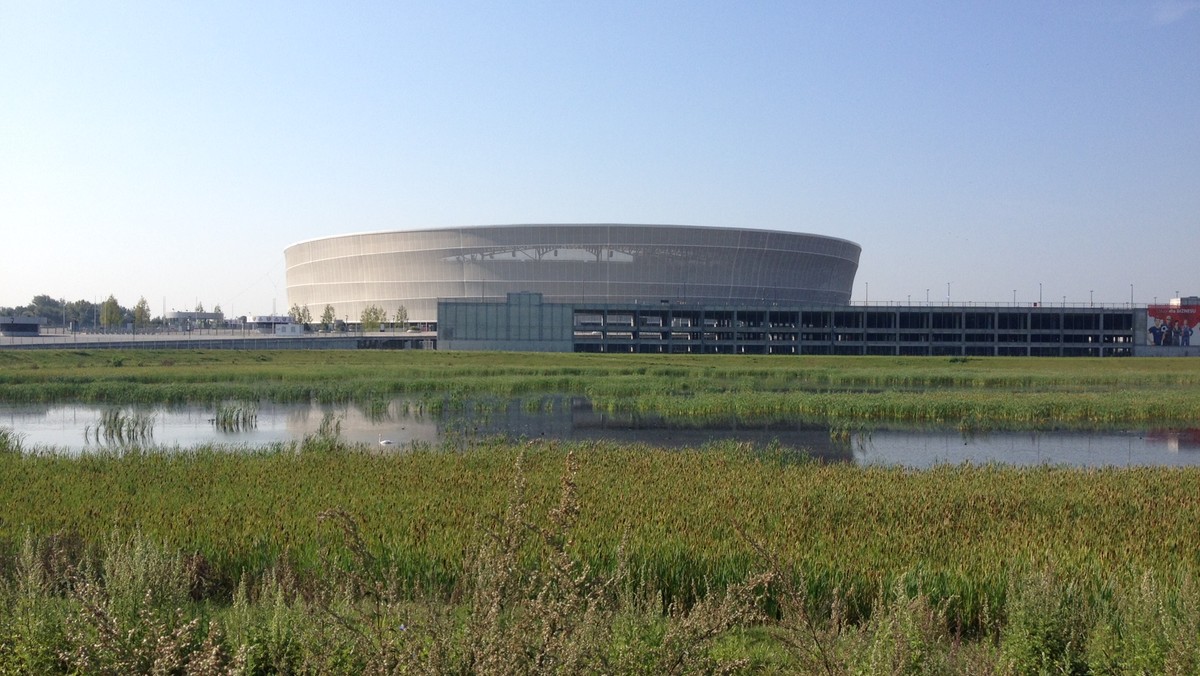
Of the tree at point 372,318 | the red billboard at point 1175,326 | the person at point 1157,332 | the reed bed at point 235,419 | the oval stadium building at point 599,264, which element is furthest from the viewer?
the tree at point 372,318

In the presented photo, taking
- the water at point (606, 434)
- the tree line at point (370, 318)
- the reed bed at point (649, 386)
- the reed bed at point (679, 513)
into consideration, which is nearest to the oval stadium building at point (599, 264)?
the tree line at point (370, 318)

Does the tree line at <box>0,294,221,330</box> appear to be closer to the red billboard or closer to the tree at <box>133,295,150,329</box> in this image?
the tree at <box>133,295,150,329</box>

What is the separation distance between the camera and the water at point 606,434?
21016 millimetres

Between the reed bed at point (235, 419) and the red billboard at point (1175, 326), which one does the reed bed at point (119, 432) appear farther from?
the red billboard at point (1175, 326)

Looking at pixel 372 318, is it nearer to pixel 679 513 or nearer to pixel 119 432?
pixel 119 432

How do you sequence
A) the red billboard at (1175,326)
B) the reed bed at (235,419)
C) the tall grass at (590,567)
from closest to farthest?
the tall grass at (590,567)
the reed bed at (235,419)
the red billboard at (1175,326)

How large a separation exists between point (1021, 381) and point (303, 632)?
42.3 metres

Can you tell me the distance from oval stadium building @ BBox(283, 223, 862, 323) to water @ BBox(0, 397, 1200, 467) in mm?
60729

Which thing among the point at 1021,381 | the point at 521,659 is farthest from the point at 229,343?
the point at 521,659

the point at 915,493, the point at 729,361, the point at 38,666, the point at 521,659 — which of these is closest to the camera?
the point at 521,659

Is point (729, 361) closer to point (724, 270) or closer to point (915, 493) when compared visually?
point (724, 270)

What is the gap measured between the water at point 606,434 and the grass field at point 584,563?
347 centimetres

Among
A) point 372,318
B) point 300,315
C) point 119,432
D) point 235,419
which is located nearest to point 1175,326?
point 372,318

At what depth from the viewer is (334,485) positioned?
1333 centimetres
